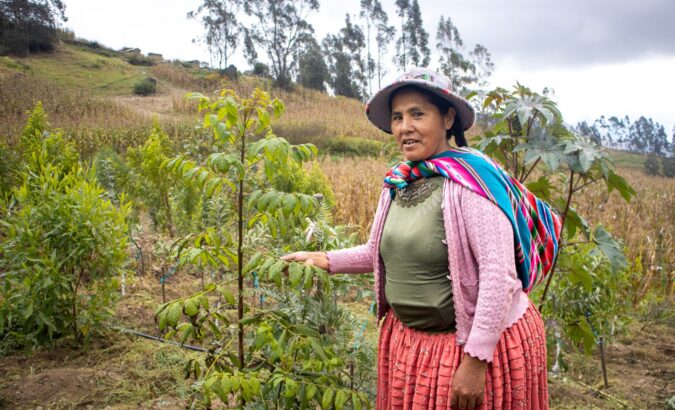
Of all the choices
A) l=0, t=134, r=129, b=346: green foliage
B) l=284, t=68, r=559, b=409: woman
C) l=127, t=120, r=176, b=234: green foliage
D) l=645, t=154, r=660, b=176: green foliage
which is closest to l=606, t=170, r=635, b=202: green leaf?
l=284, t=68, r=559, b=409: woman

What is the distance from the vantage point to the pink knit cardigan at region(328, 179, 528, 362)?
56.8 inches

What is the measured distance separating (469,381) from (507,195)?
571mm

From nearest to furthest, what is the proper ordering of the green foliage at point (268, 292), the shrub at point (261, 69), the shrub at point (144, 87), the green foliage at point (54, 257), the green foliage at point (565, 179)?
1. the green foliage at point (268, 292)
2. the green foliage at point (565, 179)
3. the green foliage at point (54, 257)
4. the shrub at point (144, 87)
5. the shrub at point (261, 69)

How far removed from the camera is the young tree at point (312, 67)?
121 ft

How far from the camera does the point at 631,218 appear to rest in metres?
7.35

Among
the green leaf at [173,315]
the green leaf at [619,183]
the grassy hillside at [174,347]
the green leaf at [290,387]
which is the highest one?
the green leaf at [619,183]

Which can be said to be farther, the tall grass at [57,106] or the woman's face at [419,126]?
the tall grass at [57,106]

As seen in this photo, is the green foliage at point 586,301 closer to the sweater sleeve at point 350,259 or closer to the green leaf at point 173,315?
the sweater sleeve at point 350,259

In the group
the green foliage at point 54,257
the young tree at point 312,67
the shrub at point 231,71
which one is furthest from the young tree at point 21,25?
the young tree at point 312,67

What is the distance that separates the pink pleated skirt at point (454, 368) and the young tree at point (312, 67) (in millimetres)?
36348

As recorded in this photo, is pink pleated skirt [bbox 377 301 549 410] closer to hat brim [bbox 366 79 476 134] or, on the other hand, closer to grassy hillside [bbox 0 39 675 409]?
hat brim [bbox 366 79 476 134]

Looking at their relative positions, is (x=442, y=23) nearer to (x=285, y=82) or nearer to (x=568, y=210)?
(x=285, y=82)

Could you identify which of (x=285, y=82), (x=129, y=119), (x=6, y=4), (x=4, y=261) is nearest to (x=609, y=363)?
(x=4, y=261)

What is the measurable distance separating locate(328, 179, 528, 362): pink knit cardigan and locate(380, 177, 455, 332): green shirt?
0.04 m
